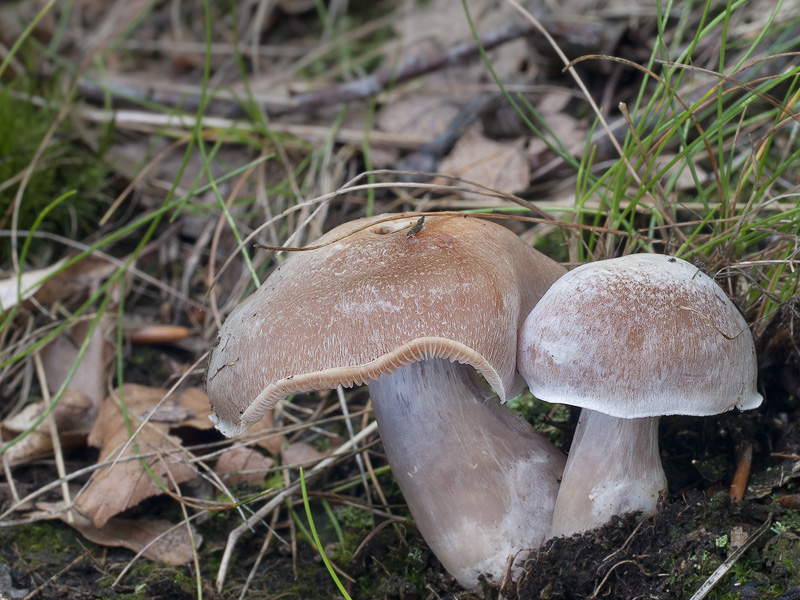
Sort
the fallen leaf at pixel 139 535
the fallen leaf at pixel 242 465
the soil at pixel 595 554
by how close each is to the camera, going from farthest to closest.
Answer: the fallen leaf at pixel 242 465, the fallen leaf at pixel 139 535, the soil at pixel 595 554

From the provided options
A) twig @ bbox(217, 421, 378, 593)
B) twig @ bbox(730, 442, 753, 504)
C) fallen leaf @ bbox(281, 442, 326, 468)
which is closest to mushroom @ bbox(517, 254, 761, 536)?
twig @ bbox(730, 442, 753, 504)

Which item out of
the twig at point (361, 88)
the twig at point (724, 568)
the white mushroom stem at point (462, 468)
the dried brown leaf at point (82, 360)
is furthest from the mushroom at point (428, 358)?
the twig at point (361, 88)

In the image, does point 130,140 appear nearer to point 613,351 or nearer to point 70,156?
point 70,156

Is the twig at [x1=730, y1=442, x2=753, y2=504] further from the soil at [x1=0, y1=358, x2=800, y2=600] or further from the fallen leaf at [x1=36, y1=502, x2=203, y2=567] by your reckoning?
the fallen leaf at [x1=36, y1=502, x2=203, y2=567]

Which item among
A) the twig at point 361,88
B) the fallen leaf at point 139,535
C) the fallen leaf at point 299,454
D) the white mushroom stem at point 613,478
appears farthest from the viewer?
the twig at point 361,88

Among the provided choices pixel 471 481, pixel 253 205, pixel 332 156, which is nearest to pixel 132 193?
pixel 253 205

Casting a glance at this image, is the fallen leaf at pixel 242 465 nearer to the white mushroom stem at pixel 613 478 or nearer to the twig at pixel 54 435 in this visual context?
the twig at pixel 54 435

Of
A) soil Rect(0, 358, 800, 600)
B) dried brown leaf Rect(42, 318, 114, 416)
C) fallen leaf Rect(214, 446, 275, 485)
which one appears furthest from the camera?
dried brown leaf Rect(42, 318, 114, 416)

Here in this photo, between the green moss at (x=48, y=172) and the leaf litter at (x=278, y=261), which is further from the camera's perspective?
the green moss at (x=48, y=172)
